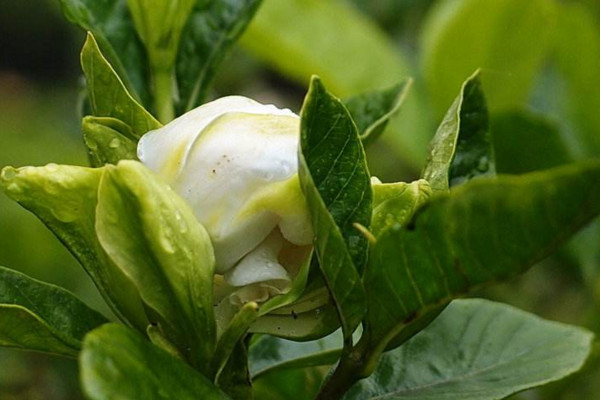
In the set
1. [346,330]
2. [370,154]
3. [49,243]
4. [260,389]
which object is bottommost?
[49,243]

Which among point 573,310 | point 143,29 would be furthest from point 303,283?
point 573,310

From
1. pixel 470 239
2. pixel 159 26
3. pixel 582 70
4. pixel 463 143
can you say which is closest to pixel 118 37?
pixel 159 26

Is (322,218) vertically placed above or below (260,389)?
above

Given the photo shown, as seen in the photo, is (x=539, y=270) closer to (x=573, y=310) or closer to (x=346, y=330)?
(x=573, y=310)

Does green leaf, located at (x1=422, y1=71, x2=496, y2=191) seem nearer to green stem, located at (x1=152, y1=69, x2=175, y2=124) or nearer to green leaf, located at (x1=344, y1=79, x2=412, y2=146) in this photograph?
green leaf, located at (x1=344, y1=79, x2=412, y2=146)

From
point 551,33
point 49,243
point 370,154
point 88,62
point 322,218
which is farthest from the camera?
point 370,154

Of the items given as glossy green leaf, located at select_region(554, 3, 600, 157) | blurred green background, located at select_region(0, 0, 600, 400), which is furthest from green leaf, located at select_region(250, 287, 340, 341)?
glossy green leaf, located at select_region(554, 3, 600, 157)
